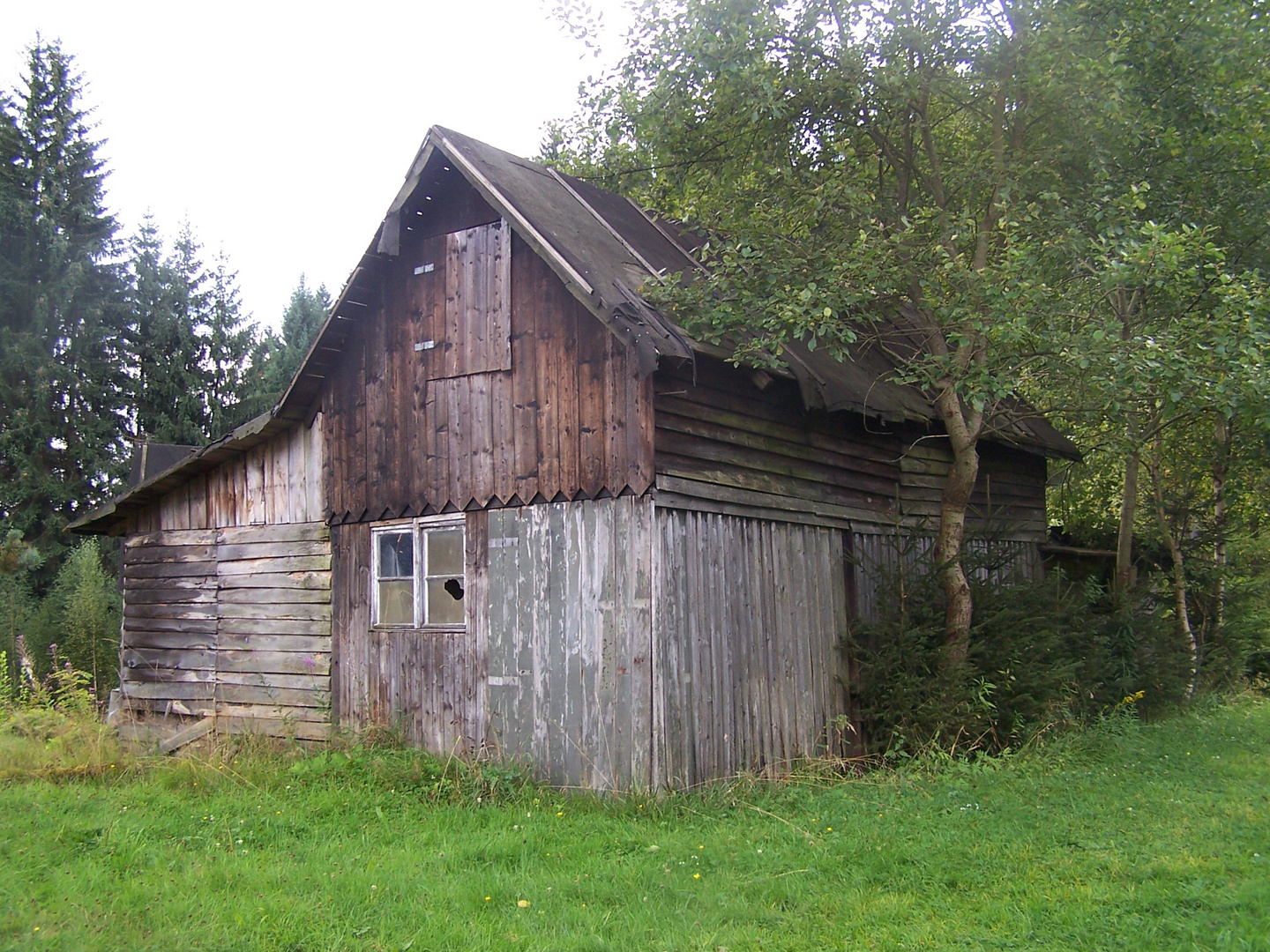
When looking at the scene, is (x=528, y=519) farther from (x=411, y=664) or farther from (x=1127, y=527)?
(x=1127, y=527)

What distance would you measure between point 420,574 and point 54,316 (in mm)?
22720

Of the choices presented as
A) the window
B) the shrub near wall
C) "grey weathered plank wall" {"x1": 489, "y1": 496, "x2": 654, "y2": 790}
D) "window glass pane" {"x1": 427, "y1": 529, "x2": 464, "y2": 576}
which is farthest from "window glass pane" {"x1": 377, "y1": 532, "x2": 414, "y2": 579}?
the shrub near wall

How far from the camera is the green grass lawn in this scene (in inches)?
234

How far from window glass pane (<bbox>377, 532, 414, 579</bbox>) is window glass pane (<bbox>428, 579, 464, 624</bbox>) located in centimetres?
38

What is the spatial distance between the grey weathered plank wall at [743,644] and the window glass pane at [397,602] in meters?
3.12

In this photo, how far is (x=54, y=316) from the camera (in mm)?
28422

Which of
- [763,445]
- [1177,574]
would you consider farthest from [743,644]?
[1177,574]

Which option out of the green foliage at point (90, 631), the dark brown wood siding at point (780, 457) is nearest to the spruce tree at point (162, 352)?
the green foliage at point (90, 631)

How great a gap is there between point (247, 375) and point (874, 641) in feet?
80.0

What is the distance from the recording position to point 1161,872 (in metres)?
6.79

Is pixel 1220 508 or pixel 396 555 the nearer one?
pixel 396 555

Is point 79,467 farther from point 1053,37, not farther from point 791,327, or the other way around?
point 1053,37

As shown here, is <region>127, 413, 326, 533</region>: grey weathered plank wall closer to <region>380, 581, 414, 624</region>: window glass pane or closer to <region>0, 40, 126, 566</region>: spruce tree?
<region>380, 581, 414, 624</region>: window glass pane

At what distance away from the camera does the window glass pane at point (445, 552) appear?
10492 mm
